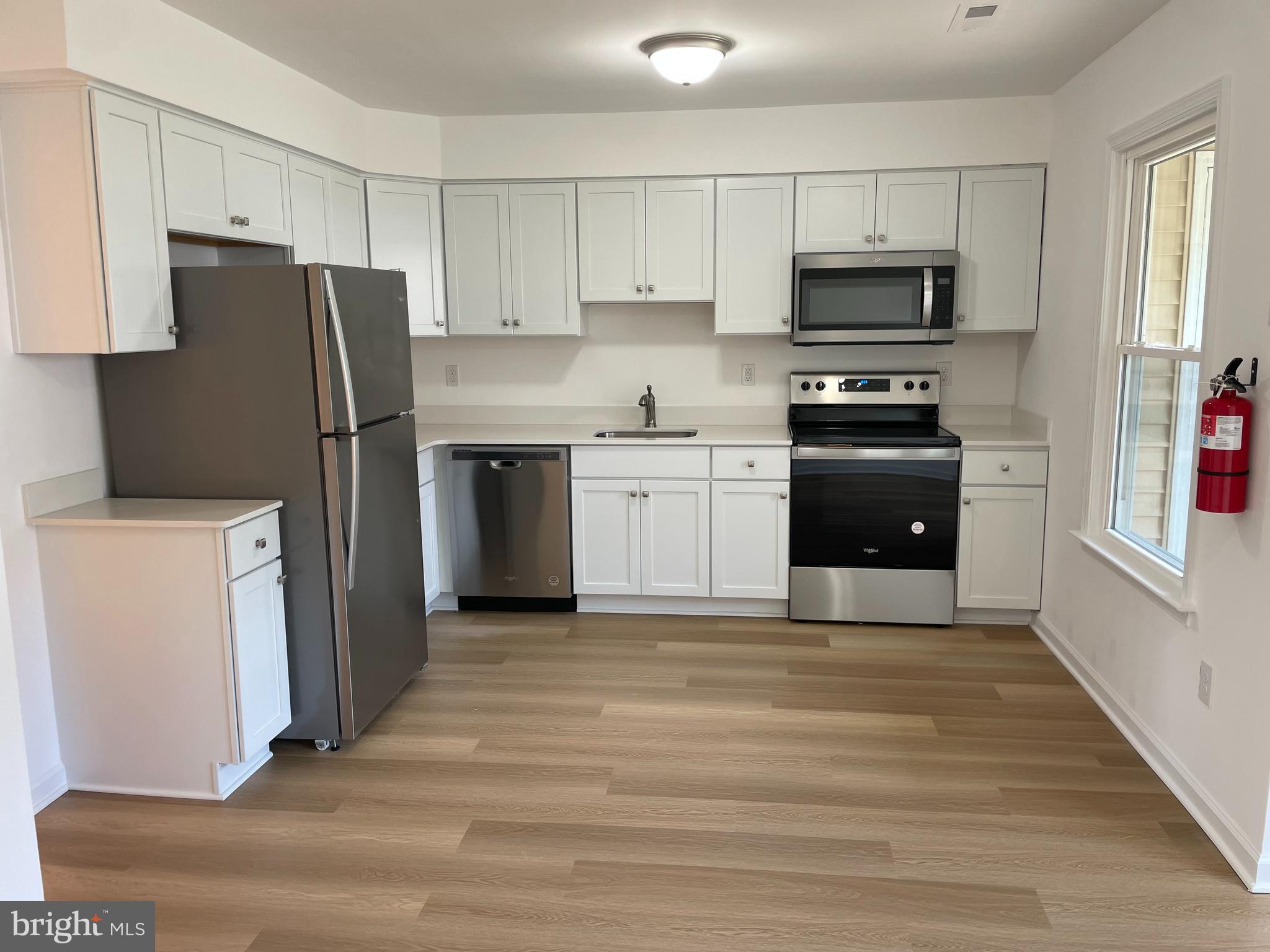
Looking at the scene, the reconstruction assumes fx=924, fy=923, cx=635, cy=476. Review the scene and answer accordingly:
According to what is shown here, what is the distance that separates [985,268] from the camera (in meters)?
4.27

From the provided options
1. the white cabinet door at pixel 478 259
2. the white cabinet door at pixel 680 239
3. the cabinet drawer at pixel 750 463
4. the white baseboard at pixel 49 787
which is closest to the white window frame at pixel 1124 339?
the cabinet drawer at pixel 750 463

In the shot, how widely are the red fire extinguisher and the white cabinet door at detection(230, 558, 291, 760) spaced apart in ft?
8.82

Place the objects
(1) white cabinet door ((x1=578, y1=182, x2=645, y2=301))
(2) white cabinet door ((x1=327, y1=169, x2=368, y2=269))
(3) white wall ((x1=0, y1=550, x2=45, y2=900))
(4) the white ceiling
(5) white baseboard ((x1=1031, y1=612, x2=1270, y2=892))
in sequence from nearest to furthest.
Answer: (3) white wall ((x1=0, y1=550, x2=45, y2=900))
(5) white baseboard ((x1=1031, y1=612, x2=1270, y2=892))
(4) the white ceiling
(2) white cabinet door ((x1=327, y1=169, x2=368, y2=269))
(1) white cabinet door ((x1=578, y1=182, x2=645, y2=301))

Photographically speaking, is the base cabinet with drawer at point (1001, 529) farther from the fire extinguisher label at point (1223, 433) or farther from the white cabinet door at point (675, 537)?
the fire extinguisher label at point (1223, 433)

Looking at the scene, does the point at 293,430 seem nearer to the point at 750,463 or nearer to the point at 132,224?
the point at 132,224

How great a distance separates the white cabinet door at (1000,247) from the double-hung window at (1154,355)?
0.89 metres

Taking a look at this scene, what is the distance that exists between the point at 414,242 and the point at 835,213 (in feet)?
6.58

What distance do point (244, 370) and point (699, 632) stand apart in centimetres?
230

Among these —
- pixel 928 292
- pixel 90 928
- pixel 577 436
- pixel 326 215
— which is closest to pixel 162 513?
pixel 90 928

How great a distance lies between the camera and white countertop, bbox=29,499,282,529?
8.70ft

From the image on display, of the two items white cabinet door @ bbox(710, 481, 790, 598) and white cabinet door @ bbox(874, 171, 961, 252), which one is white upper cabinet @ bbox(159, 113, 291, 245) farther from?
white cabinet door @ bbox(874, 171, 961, 252)

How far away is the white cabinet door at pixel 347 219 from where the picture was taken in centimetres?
398

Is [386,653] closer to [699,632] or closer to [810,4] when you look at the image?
[699,632]

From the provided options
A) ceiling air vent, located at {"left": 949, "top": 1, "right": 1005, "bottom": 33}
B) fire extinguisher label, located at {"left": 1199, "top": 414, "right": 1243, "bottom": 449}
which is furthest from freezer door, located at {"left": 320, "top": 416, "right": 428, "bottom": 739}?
fire extinguisher label, located at {"left": 1199, "top": 414, "right": 1243, "bottom": 449}
